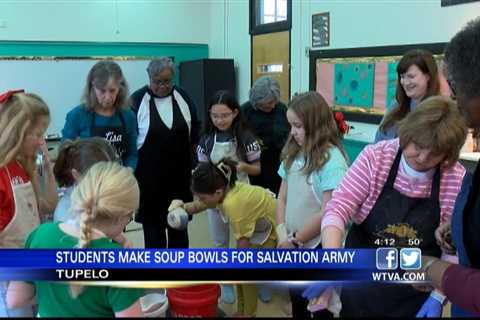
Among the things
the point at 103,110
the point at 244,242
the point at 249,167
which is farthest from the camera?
the point at 249,167

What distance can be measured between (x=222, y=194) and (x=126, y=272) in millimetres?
1242

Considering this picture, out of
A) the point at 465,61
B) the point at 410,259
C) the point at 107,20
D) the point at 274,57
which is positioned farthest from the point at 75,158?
the point at 107,20

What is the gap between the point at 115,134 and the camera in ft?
8.42

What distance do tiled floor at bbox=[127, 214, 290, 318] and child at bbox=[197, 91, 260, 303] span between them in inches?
6.6

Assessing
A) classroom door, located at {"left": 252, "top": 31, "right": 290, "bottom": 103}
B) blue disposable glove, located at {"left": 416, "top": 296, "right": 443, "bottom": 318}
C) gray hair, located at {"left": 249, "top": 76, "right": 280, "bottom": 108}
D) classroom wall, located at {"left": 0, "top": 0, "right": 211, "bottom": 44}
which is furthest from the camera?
classroom wall, located at {"left": 0, "top": 0, "right": 211, "bottom": 44}

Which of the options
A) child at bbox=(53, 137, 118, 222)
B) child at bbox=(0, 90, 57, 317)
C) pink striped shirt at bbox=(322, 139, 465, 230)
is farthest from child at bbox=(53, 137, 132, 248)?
pink striped shirt at bbox=(322, 139, 465, 230)

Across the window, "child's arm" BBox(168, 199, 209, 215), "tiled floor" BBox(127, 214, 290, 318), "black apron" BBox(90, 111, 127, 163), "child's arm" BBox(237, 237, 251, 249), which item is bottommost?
"tiled floor" BBox(127, 214, 290, 318)

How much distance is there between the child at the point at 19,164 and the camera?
1.54m

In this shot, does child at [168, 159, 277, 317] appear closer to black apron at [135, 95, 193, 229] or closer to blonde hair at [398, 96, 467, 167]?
black apron at [135, 95, 193, 229]

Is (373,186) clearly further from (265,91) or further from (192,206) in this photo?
(265,91)

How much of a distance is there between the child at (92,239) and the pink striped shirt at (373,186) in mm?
567

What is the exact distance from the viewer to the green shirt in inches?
41.5

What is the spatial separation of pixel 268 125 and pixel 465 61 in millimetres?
2582

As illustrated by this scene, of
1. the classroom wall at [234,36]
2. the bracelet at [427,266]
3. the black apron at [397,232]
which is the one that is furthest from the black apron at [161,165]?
the classroom wall at [234,36]
